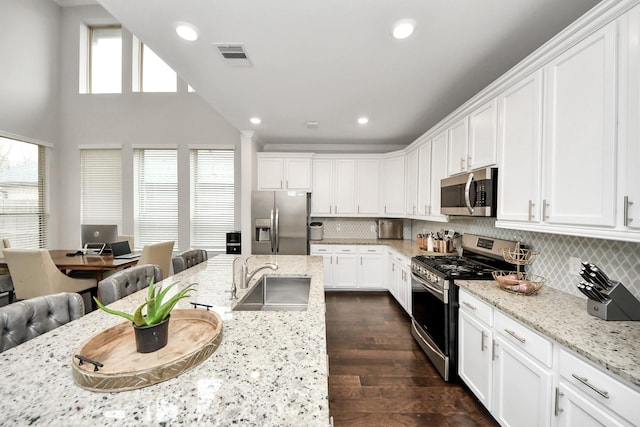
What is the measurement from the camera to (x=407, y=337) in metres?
2.94

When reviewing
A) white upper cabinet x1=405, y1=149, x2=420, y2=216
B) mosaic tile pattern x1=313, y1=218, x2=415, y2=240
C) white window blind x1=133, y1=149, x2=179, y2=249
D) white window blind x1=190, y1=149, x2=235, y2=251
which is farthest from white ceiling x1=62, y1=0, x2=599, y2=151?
white window blind x1=133, y1=149, x2=179, y2=249

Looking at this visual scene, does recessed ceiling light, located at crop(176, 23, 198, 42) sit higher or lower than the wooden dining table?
higher

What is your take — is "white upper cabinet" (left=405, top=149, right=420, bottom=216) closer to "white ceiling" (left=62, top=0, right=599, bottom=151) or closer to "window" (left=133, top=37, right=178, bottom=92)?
"white ceiling" (left=62, top=0, right=599, bottom=151)

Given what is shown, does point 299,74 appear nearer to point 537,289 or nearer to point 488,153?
point 488,153

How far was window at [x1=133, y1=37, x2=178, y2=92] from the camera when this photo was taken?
5.05m

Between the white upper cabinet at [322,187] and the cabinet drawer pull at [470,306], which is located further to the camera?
the white upper cabinet at [322,187]

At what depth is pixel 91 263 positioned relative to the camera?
10.2ft

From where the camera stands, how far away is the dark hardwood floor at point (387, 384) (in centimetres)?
181

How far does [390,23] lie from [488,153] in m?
1.30

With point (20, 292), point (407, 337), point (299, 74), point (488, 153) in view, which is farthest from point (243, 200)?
point (488, 153)

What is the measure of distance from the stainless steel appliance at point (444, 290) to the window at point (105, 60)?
20.7 feet

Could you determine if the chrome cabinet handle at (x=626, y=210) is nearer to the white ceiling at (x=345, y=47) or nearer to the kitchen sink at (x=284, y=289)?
the white ceiling at (x=345, y=47)

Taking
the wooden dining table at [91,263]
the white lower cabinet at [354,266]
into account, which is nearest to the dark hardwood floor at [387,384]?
the white lower cabinet at [354,266]

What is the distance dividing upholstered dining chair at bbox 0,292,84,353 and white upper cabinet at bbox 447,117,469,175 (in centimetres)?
314
